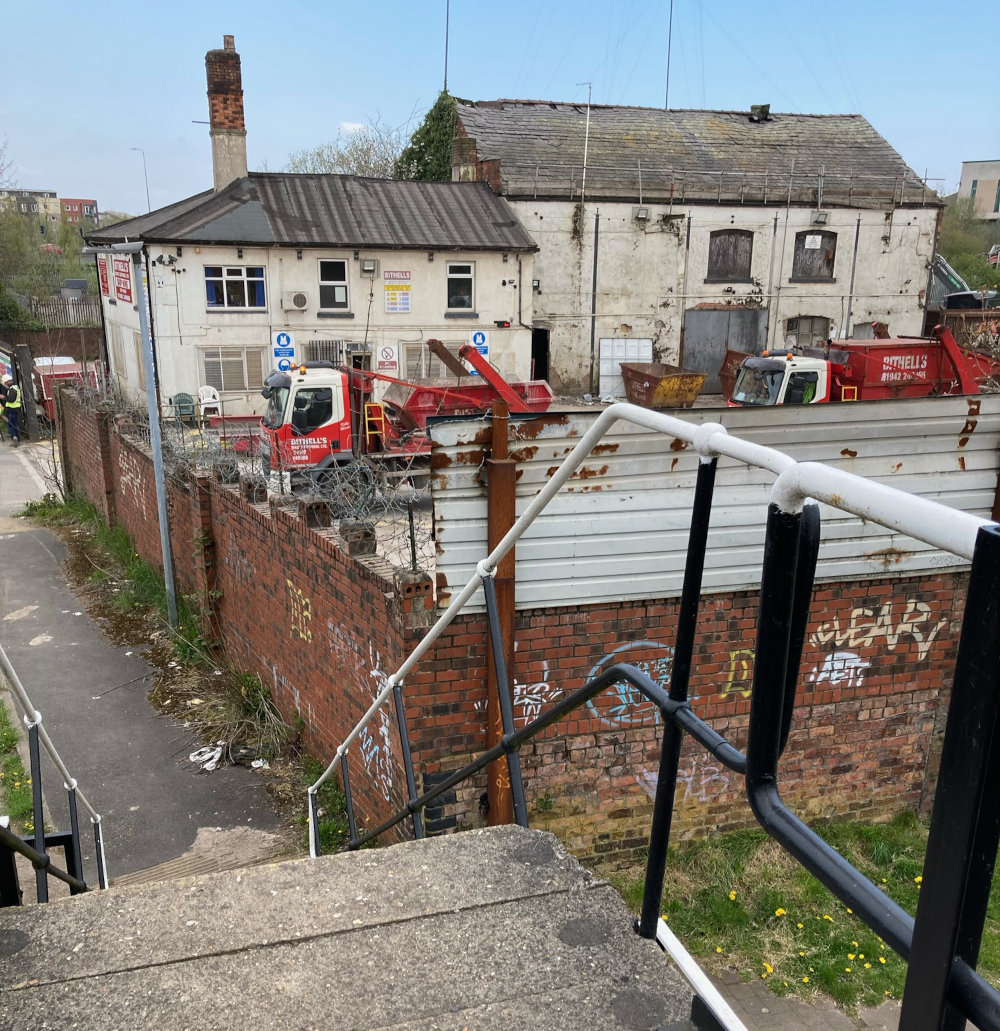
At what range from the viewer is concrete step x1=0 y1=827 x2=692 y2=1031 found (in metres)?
2.23

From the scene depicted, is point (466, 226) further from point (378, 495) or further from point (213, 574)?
point (378, 495)

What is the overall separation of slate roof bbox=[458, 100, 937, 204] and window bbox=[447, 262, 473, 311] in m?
2.98

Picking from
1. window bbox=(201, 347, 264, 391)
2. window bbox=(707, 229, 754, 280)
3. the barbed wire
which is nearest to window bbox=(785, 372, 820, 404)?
the barbed wire

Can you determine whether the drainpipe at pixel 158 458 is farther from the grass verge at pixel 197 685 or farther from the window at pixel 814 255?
the window at pixel 814 255

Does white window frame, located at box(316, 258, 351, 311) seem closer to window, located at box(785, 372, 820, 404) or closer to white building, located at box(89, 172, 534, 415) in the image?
white building, located at box(89, 172, 534, 415)

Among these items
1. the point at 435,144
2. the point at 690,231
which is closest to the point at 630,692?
the point at 690,231

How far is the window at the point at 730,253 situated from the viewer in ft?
83.9

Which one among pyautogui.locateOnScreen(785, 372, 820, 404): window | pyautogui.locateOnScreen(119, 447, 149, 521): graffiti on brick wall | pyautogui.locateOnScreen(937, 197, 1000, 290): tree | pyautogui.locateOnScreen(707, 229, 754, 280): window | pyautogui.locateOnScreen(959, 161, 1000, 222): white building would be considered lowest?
pyautogui.locateOnScreen(119, 447, 149, 521): graffiti on brick wall

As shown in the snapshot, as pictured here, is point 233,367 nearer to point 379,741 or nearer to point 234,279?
point 234,279

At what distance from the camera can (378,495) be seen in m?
6.69

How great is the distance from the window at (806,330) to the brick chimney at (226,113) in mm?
16560

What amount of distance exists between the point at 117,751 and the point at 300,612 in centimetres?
245

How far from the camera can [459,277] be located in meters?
22.5

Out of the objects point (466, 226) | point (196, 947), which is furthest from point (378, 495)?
point (466, 226)
